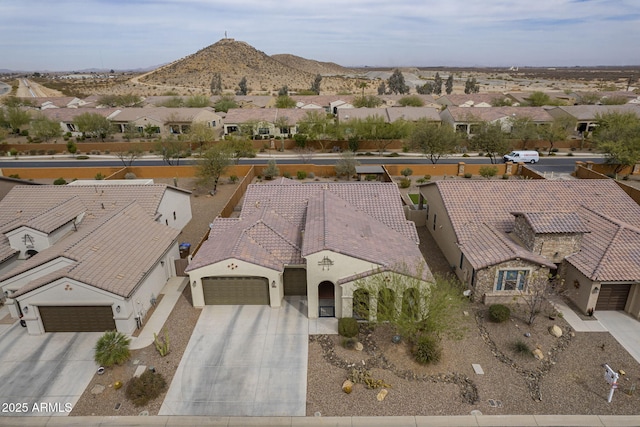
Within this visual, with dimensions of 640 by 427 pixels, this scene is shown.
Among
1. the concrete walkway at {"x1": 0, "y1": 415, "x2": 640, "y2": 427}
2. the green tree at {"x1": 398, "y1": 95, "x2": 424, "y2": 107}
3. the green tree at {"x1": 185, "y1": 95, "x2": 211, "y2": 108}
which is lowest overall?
the concrete walkway at {"x1": 0, "y1": 415, "x2": 640, "y2": 427}

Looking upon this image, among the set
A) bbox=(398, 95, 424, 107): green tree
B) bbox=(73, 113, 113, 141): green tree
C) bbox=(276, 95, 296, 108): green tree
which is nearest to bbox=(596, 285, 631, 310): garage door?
bbox=(73, 113, 113, 141): green tree

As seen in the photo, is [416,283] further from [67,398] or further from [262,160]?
[262,160]

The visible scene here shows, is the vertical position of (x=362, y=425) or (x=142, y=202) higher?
(x=142, y=202)

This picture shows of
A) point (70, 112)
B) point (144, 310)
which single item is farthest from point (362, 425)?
point (70, 112)

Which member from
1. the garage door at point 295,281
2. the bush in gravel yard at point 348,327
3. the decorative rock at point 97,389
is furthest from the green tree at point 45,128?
the bush in gravel yard at point 348,327

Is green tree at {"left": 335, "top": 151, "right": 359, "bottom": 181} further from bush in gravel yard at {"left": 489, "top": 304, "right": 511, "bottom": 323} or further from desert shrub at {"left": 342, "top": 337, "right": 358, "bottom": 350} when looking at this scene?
desert shrub at {"left": 342, "top": 337, "right": 358, "bottom": 350}

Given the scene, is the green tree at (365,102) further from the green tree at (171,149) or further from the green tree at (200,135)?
the green tree at (171,149)
